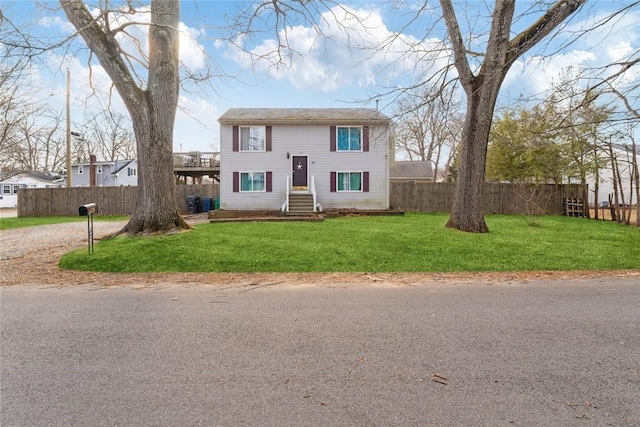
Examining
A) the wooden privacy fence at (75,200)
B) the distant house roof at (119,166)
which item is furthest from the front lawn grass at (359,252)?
the distant house roof at (119,166)

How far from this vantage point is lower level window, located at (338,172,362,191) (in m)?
17.9

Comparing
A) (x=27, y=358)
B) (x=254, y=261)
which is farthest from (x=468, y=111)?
(x=27, y=358)

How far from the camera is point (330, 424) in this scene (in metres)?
2.04

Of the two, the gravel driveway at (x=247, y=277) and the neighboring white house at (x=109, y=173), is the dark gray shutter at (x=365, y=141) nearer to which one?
→ the gravel driveway at (x=247, y=277)

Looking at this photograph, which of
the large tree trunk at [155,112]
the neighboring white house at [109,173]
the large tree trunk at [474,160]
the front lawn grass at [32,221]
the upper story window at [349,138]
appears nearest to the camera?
the large tree trunk at [155,112]

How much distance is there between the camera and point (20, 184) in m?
36.7

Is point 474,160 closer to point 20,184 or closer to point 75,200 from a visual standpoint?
point 75,200

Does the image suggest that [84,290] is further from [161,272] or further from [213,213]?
[213,213]

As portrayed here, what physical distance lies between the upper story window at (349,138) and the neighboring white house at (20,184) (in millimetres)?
32229

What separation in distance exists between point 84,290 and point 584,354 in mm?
6281

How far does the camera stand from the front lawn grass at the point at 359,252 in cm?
646

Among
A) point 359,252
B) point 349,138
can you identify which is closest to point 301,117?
point 349,138

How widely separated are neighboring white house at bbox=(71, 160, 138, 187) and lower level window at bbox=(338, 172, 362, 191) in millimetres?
27801

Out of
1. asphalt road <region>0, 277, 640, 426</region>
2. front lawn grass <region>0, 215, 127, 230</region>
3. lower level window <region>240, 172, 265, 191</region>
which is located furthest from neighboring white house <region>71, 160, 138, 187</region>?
asphalt road <region>0, 277, 640, 426</region>
